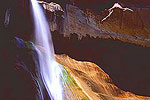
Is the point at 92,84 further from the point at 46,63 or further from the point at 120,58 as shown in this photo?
the point at 120,58

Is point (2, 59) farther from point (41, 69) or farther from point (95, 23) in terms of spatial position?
point (95, 23)

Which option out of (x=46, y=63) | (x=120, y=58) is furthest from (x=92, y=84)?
(x=120, y=58)

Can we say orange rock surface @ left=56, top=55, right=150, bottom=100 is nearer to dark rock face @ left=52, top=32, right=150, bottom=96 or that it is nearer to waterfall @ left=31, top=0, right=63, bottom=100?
waterfall @ left=31, top=0, right=63, bottom=100

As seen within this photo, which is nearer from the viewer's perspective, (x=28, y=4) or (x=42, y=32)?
(x=28, y=4)

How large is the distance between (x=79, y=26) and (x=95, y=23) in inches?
29.8

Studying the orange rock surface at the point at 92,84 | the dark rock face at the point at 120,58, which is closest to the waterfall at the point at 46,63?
the orange rock surface at the point at 92,84

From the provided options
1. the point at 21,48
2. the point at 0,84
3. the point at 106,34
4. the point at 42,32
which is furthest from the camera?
the point at 106,34

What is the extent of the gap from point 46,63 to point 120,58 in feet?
16.7

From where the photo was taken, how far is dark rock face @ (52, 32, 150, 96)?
28.2ft

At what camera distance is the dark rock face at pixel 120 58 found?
8595 mm

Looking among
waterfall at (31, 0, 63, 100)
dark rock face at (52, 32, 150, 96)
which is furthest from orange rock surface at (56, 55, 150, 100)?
dark rock face at (52, 32, 150, 96)

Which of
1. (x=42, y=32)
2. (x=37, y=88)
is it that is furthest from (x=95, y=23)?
(x=37, y=88)

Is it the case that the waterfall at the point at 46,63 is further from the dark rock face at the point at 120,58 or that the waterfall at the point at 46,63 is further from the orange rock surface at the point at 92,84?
the dark rock face at the point at 120,58

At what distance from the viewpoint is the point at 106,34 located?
8375mm
